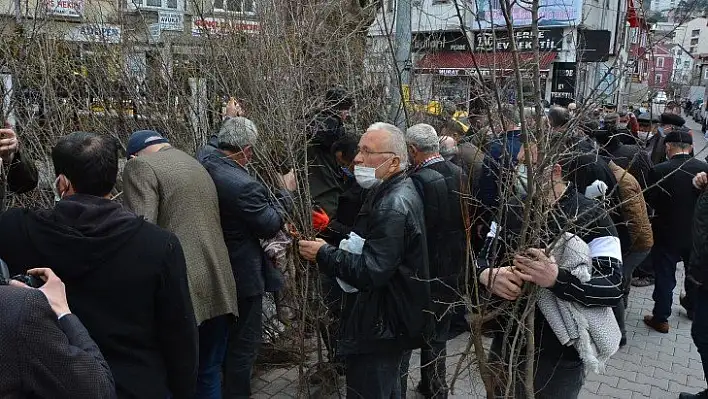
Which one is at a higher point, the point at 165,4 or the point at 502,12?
the point at 165,4

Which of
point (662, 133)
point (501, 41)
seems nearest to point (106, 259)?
point (501, 41)

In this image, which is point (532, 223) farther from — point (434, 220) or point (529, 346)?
point (434, 220)

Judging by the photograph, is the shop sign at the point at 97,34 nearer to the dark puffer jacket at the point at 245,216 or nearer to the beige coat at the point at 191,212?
the dark puffer jacket at the point at 245,216

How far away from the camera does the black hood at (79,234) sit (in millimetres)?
2047

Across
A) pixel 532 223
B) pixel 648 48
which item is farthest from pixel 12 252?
pixel 648 48

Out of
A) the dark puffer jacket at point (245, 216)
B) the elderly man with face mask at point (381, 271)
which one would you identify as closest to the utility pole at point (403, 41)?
the dark puffer jacket at point (245, 216)

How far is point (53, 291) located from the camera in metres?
1.77

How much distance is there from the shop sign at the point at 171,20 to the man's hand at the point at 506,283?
589 centimetres

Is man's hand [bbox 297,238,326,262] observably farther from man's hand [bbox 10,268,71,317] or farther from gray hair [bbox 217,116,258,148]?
man's hand [bbox 10,268,71,317]

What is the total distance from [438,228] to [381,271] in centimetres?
88

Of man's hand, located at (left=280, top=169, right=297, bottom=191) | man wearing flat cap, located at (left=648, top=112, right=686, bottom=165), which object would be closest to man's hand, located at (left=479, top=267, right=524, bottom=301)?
man's hand, located at (left=280, top=169, right=297, bottom=191)

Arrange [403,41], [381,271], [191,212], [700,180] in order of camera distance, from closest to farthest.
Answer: [381,271] < [191,212] < [700,180] < [403,41]

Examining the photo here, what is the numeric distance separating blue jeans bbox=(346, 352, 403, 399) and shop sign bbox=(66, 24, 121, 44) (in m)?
4.19

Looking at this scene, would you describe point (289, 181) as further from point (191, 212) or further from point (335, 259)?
point (335, 259)
